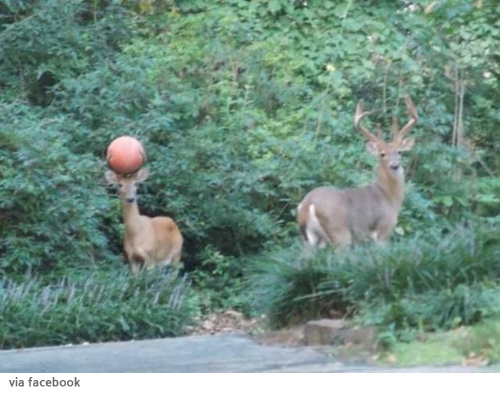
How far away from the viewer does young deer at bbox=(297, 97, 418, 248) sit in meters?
14.8

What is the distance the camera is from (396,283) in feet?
35.5

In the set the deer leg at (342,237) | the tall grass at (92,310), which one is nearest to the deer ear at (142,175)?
the tall grass at (92,310)

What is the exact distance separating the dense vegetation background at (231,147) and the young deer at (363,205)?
53 centimetres

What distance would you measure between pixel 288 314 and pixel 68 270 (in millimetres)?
3391

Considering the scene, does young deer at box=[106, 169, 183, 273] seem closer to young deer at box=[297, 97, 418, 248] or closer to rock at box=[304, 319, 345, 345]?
young deer at box=[297, 97, 418, 248]

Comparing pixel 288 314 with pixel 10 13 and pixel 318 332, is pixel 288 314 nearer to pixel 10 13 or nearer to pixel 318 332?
pixel 318 332

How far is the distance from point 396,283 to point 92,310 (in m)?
3.08

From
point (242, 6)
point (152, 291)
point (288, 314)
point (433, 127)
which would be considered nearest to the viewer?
point (288, 314)

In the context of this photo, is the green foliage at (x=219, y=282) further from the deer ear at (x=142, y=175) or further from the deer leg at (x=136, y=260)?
the deer ear at (x=142, y=175)

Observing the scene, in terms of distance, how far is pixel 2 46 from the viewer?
1672 cm

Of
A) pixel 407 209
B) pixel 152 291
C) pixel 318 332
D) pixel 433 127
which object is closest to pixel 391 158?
pixel 407 209

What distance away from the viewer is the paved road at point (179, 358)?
9625mm

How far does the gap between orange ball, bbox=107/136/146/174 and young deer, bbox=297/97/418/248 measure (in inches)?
70.2

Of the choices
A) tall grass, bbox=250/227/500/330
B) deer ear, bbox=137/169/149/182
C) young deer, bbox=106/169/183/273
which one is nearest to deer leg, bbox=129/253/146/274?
young deer, bbox=106/169/183/273
